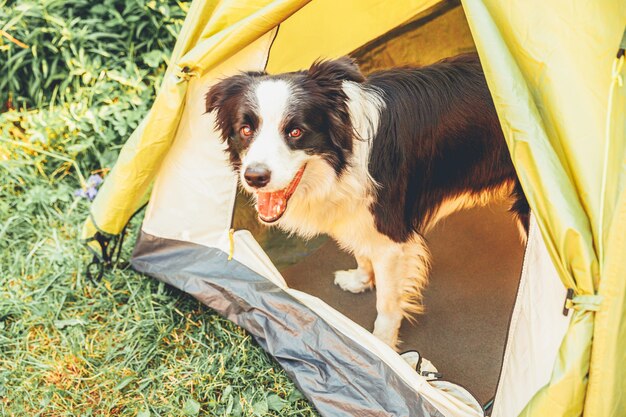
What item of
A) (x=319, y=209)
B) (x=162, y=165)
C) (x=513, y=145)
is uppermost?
(x=513, y=145)

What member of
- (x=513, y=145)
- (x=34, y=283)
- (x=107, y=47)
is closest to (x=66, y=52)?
(x=107, y=47)

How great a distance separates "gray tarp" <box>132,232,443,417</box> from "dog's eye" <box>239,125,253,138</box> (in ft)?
1.83

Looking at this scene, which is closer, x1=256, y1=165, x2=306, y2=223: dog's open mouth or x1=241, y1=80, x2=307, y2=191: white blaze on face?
x1=241, y1=80, x2=307, y2=191: white blaze on face

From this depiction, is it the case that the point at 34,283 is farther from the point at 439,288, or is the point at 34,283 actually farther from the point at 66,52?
the point at 439,288

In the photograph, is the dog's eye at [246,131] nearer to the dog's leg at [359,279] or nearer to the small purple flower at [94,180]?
the dog's leg at [359,279]

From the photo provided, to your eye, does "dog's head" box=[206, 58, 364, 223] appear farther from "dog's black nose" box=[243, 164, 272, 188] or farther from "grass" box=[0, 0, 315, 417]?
"grass" box=[0, 0, 315, 417]

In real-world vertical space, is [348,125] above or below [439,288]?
above

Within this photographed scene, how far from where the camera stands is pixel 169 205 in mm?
2350

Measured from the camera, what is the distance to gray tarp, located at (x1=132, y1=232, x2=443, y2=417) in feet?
6.09

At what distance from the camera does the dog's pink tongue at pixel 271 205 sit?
201 cm

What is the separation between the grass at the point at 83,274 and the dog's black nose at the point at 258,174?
745mm

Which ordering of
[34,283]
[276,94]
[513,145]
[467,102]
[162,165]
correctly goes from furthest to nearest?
1. [34,283]
2. [162,165]
3. [467,102]
4. [276,94]
5. [513,145]

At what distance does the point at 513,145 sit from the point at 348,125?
27.0 inches

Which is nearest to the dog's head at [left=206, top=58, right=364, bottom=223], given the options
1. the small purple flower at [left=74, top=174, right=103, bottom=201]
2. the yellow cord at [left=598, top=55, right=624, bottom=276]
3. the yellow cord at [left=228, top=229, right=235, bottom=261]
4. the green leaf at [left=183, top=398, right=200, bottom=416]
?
the yellow cord at [left=228, top=229, right=235, bottom=261]
